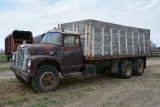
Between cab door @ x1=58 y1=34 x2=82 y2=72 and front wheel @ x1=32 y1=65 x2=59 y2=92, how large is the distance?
0.70 meters

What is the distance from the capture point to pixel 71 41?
31.9 ft

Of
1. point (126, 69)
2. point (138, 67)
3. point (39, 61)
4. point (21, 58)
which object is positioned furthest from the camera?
point (138, 67)

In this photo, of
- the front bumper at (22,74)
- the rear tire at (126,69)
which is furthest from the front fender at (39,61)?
the rear tire at (126,69)

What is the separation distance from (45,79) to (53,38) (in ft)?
6.05

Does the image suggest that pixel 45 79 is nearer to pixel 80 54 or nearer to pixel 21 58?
pixel 21 58

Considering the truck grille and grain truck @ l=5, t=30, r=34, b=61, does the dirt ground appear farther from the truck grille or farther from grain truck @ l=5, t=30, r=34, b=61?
grain truck @ l=5, t=30, r=34, b=61

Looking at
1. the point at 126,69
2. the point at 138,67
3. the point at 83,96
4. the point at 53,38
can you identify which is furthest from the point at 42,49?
the point at 138,67

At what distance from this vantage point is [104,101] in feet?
24.1

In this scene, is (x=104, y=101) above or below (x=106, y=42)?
below

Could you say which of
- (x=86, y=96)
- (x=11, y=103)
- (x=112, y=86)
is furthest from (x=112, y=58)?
(x=11, y=103)

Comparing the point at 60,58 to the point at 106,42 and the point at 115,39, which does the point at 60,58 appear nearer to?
the point at 106,42

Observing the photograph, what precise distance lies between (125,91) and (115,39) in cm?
338

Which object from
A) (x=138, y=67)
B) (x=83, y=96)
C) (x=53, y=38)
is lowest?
(x=83, y=96)

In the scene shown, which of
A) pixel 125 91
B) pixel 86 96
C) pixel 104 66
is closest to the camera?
pixel 86 96
